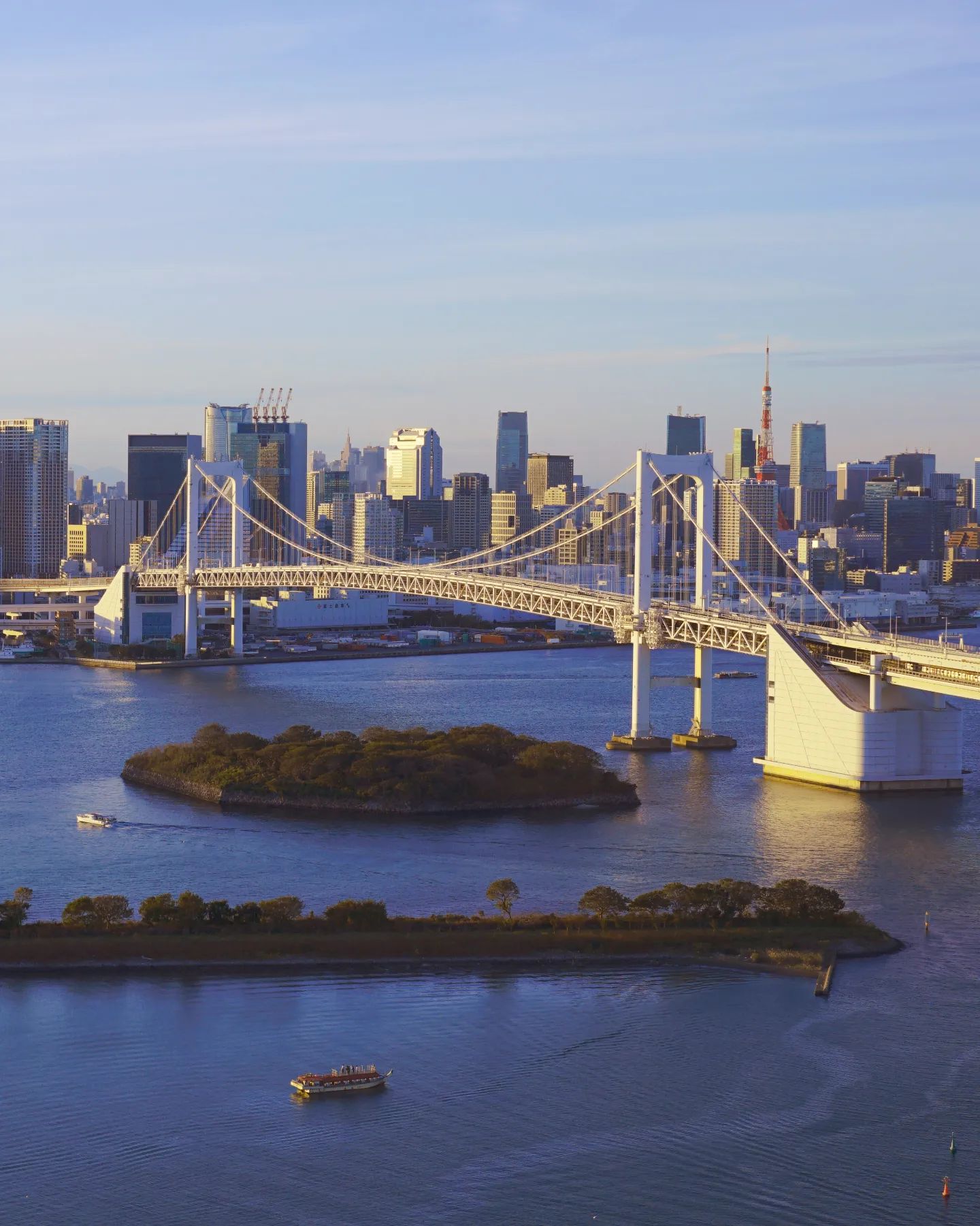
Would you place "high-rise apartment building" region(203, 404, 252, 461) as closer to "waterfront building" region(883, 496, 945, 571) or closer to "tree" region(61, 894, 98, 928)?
"waterfront building" region(883, 496, 945, 571)

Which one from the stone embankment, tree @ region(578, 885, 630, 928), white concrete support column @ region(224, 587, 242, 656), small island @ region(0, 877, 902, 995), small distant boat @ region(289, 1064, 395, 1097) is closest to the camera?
small distant boat @ region(289, 1064, 395, 1097)

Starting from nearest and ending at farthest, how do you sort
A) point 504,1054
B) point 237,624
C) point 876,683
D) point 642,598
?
point 504,1054 < point 876,683 < point 642,598 < point 237,624

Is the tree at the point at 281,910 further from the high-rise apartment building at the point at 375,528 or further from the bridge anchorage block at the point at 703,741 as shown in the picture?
the high-rise apartment building at the point at 375,528

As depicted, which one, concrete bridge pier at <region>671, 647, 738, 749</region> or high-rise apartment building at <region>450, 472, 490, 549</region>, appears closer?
concrete bridge pier at <region>671, 647, 738, 749</region>

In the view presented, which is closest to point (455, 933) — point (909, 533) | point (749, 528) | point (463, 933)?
point (463, 933)

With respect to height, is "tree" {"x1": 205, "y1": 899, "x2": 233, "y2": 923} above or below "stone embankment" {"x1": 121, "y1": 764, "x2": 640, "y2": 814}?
below

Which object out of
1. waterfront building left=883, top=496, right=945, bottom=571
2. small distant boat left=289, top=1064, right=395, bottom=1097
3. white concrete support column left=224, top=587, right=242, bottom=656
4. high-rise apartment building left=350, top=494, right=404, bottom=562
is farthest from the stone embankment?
waterfront building left=883, top=496, right=945, bottom=571

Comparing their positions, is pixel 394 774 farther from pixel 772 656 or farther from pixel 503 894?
pixel 503 894

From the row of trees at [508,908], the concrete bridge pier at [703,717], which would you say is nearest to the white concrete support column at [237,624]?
the concrete bridge pier at [703,717]
